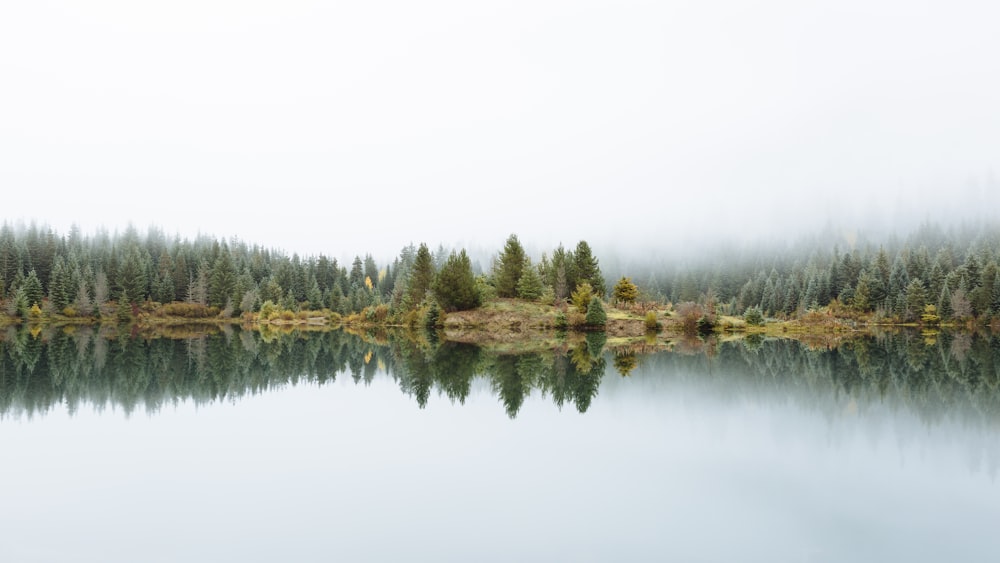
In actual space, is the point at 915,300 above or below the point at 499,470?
above

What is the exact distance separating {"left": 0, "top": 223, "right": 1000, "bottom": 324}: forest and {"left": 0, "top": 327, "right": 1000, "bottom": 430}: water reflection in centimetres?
2947

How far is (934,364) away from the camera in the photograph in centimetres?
2962

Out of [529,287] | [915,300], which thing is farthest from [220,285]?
[915,300]

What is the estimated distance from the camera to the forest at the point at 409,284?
A: 6788 centimetres

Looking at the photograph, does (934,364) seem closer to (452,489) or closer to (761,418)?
(761,418)

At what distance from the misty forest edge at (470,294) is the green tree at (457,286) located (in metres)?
0.13

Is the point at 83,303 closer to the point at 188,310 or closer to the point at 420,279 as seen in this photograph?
the point at 188,310

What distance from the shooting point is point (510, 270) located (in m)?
67.4

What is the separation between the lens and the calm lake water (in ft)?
26.8

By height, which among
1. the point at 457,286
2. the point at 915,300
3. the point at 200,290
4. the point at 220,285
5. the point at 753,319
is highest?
the point at 220,285

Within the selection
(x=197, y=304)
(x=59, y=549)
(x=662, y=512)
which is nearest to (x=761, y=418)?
(x=662, y=512)

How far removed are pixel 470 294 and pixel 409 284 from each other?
13914 millimetres

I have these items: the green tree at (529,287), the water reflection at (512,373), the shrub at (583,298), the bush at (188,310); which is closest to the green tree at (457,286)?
the green tree at (529,287)

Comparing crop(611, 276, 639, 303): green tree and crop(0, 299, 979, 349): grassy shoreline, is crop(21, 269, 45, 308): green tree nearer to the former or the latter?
crop(0, 299, 979, 349): grassy shoreline
